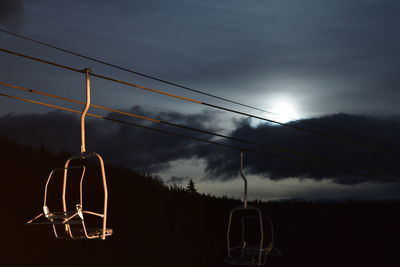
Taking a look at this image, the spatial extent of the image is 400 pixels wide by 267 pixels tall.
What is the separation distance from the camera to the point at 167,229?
29953mm

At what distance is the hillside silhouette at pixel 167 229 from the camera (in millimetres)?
25234

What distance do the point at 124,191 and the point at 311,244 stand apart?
974 cm

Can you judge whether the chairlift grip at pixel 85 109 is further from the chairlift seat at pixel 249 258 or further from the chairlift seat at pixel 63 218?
A: the chairlift seat at pixel 249 258

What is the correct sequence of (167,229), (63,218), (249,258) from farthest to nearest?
(167,229) < (249,258) < (63,218)

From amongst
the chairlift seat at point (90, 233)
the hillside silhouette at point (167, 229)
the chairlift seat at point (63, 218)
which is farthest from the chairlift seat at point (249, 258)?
the hillside silhouette at point (167, 229)

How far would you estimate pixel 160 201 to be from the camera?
101ft

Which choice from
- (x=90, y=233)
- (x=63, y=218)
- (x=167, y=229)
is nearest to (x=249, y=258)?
(x=90, y=233)

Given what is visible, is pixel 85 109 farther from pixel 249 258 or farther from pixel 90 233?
pixel 249 258

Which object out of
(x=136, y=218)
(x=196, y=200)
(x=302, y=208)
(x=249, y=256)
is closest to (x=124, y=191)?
(x=136, y=218)

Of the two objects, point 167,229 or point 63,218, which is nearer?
point 63,218

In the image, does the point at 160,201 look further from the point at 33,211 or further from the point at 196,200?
the point at 33,211

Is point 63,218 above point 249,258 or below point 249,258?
above

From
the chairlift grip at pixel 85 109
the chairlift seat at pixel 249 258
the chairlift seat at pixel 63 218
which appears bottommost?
the chairlift seat at pixel 249 258

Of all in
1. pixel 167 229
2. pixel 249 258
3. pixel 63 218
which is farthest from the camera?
pixel 167 229
